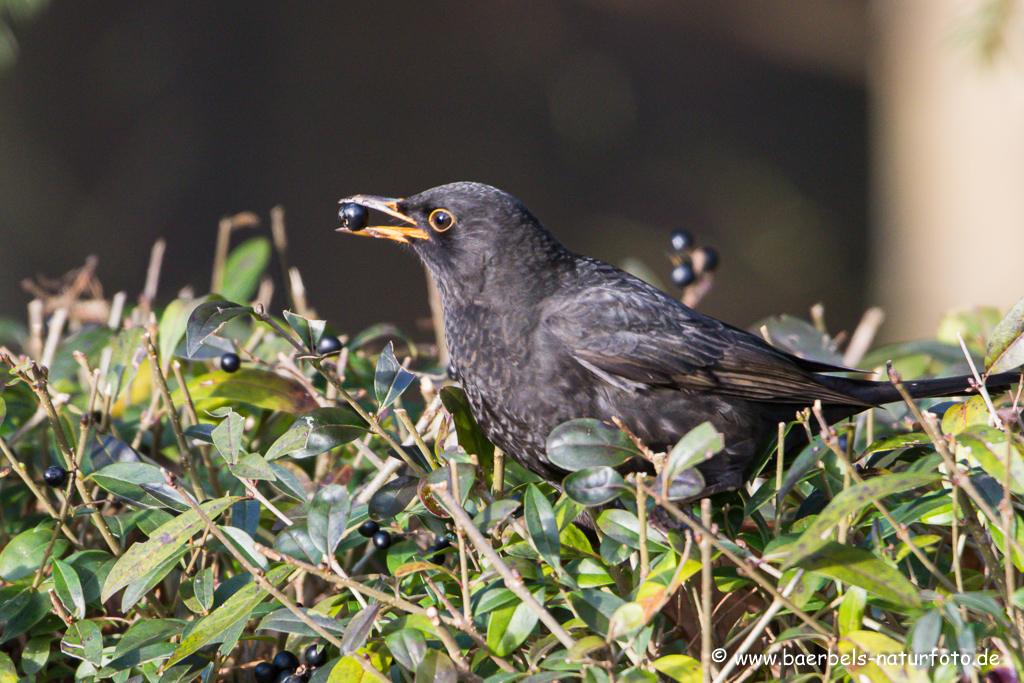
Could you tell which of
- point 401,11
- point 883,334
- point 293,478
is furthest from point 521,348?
point 883,334

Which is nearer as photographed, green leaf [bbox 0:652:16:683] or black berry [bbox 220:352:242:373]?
green leaf [bbox 0:652:16:683]

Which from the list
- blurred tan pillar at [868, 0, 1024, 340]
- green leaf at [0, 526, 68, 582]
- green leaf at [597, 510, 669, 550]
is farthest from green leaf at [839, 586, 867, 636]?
blurred tan pillar at [868, 0, 1024, 340]

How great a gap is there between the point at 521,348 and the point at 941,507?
32.6 inches

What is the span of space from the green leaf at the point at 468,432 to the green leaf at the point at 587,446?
1.26 ft

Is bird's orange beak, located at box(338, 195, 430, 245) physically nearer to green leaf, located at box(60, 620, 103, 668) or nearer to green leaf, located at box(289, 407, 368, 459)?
green leaf, located at box(289, 407, 368, 459)

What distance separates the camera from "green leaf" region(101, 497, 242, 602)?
1222 millimetres

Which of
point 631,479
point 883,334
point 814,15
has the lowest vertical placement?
point 883,334

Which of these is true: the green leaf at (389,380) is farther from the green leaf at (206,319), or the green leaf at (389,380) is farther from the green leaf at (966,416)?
the green leaf at (966,416)

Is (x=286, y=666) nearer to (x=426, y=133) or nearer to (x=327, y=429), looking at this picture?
(x=327, y=429)

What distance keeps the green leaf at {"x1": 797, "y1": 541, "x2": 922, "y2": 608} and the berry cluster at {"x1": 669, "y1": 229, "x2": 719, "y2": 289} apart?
141 cm

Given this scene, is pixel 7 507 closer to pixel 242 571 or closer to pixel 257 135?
pixel 242 571

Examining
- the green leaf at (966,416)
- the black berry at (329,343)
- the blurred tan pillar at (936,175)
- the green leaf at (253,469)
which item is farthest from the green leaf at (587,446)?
the blurred tan pillar at (936,175)

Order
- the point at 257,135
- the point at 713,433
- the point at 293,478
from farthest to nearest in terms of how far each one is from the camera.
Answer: the point at 257,135 → the point at 293,478 → the point at 713,433

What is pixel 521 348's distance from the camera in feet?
5.77
